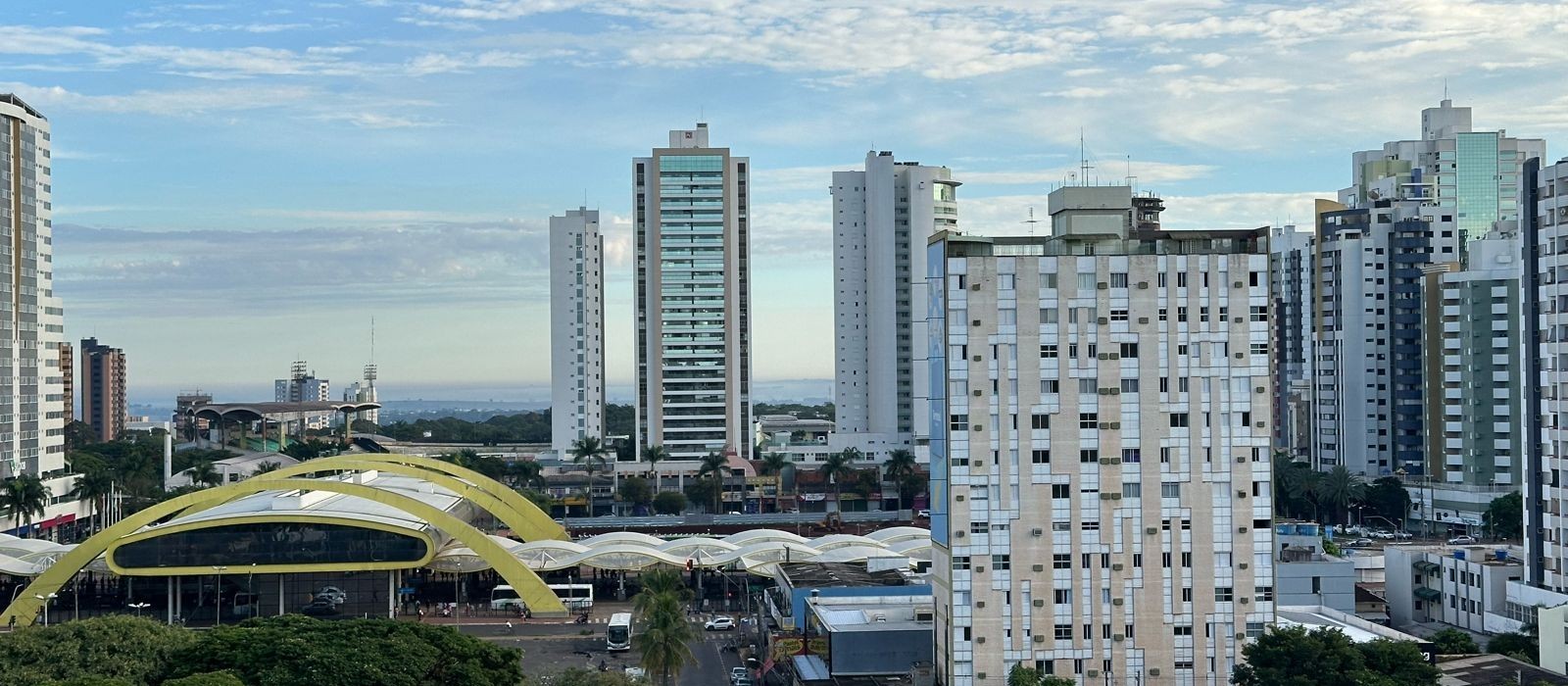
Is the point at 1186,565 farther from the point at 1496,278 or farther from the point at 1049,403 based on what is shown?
the point at 1496,278

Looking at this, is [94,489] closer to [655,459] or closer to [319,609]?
[319,609]

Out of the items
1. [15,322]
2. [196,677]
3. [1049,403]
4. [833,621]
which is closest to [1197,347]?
[1049,403]

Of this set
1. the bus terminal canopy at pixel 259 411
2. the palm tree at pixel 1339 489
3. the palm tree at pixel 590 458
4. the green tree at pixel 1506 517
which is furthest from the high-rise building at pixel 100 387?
the green tree at pixel 1506 517

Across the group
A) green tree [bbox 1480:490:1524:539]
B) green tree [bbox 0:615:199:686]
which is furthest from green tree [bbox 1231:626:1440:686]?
green tree [bbox 1480:490:1524:539]

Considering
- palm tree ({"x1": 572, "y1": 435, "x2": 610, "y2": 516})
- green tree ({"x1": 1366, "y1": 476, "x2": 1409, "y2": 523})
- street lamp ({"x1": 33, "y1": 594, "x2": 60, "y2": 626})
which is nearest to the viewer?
street lamp ({"x1": 33, "y1": 594, "x2": 60, "y2": 626})

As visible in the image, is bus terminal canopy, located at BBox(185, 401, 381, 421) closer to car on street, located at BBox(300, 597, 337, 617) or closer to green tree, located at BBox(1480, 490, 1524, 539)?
car on street, located at BBox(300, 597, 337, 617)

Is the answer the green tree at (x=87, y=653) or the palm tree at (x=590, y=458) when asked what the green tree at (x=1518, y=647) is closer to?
the green tree at (x=87, y=653)

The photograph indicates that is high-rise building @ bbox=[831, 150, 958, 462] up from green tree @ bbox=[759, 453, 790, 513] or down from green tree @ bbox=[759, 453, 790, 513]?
up

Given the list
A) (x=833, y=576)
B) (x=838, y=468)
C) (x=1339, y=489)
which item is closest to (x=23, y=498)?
(x=833, y=576)
